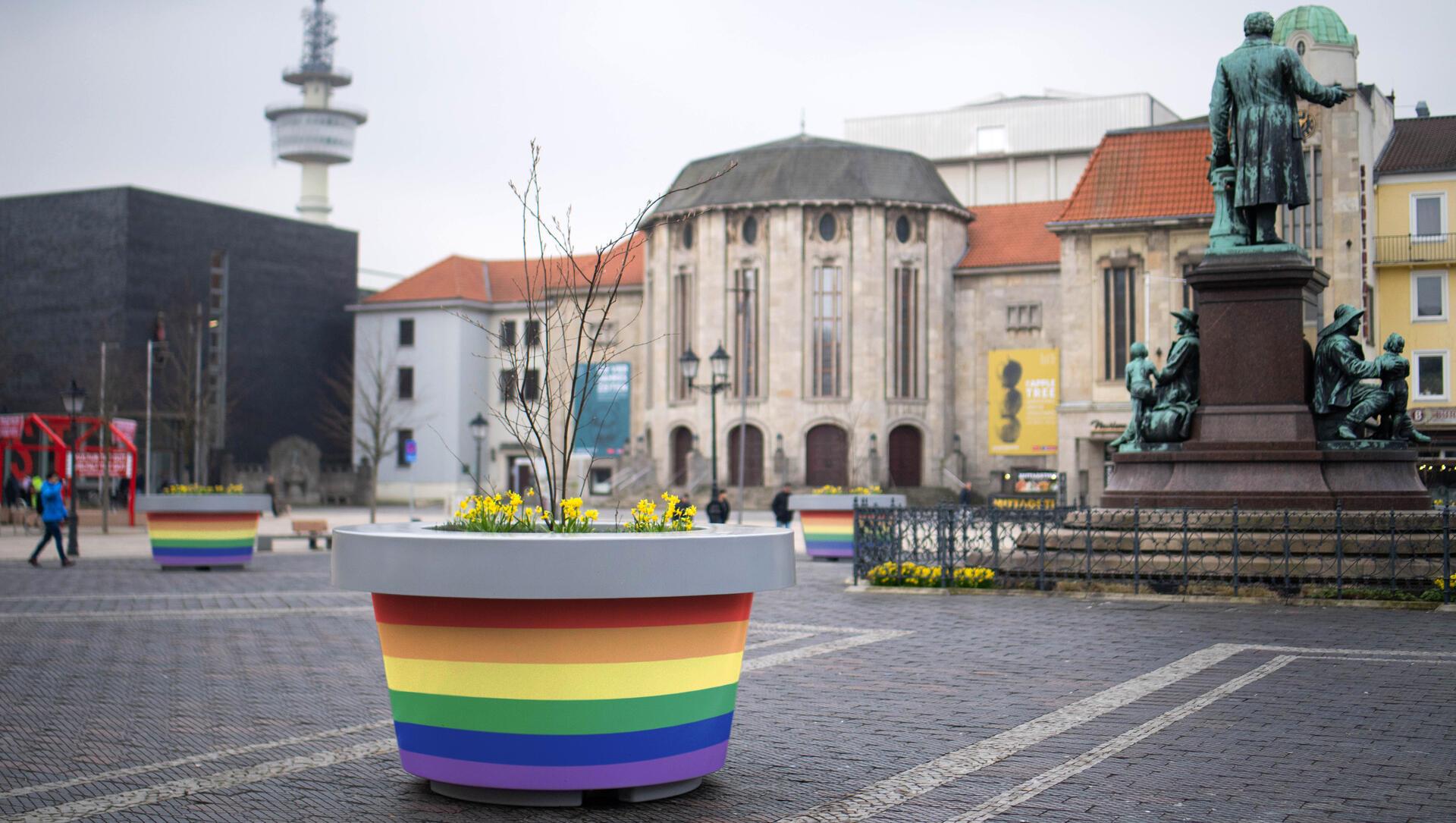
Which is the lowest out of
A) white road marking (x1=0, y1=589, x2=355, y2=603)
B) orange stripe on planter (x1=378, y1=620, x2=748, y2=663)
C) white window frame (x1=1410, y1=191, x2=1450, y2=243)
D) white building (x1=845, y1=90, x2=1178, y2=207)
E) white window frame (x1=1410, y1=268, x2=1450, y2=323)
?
white road marking (x1=0, y1=589, x2=355, y2=603)

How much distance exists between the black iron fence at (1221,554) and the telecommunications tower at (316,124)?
122685mm

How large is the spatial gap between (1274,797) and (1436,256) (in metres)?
47.7

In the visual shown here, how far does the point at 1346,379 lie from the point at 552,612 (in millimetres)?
13036

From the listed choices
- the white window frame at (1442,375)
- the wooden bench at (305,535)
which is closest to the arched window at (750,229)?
the white window frame at (1442,375)

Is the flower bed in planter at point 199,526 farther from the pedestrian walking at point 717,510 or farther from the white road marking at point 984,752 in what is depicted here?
the white road marking at point 984,752

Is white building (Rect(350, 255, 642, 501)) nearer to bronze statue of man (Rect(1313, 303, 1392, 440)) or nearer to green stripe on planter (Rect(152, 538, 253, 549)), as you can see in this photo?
green stripe on planter (Rect(152, 538, 253, 549))

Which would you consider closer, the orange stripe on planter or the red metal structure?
→ the orange stripe on planter

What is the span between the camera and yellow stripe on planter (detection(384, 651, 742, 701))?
18.9ft

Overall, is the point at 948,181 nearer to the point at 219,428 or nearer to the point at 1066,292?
the point at 1066,292

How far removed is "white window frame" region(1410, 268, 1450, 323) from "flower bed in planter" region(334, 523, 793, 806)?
48.8 m

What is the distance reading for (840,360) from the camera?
6606cm

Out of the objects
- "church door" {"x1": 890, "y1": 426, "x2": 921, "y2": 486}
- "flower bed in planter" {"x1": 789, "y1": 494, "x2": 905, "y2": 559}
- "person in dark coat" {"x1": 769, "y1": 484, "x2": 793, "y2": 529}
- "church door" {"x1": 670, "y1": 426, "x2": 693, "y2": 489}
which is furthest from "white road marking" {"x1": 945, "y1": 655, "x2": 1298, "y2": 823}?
"church door" {"x1": 670, "y1": 426, "x2": 693, "y2": 489}

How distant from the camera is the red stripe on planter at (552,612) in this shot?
226 inches

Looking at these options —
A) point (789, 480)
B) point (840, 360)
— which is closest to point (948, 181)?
point (840, 360)
